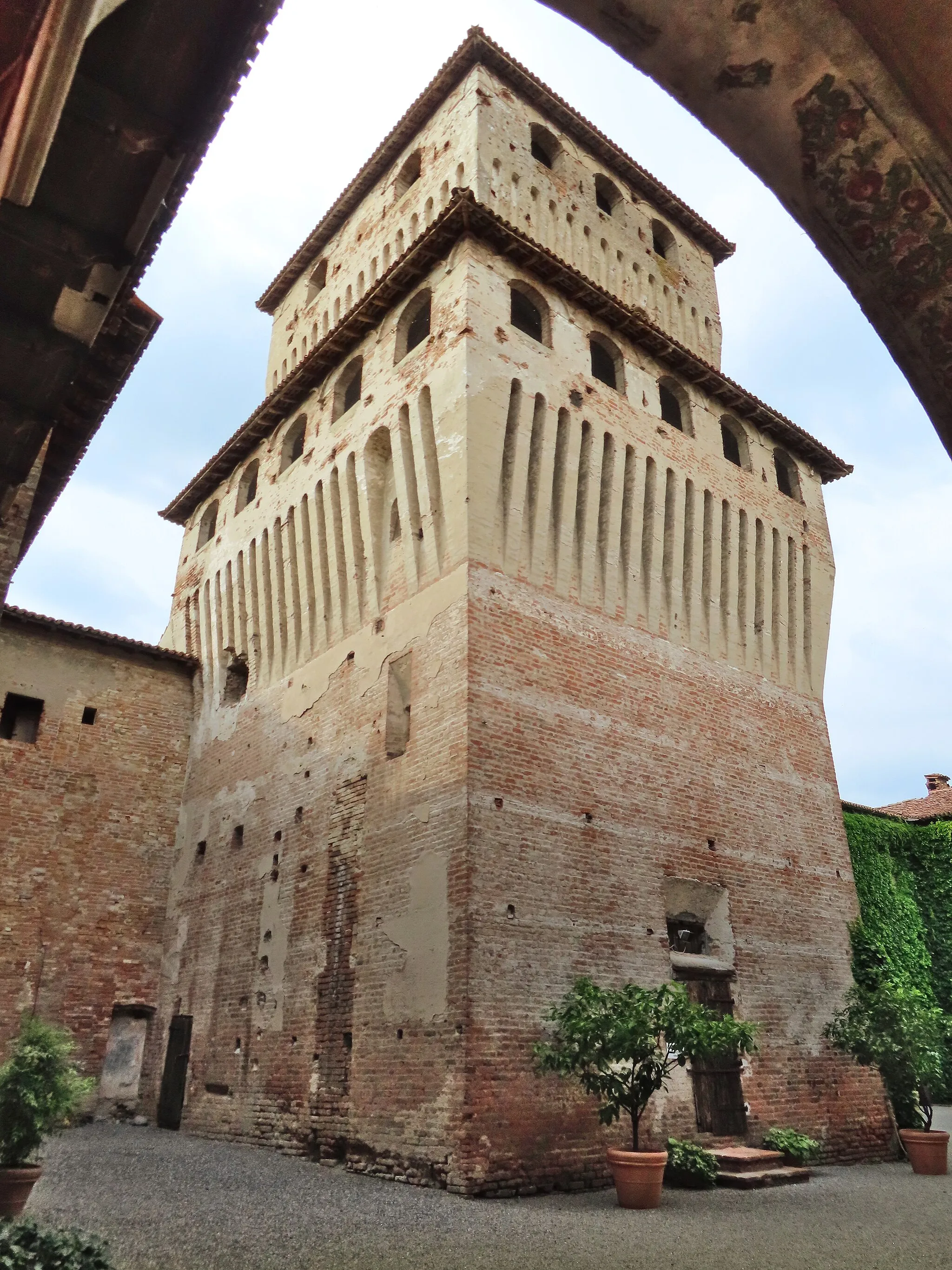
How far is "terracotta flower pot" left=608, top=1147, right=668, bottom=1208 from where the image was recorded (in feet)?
25.5

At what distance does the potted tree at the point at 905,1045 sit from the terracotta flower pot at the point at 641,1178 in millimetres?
4457

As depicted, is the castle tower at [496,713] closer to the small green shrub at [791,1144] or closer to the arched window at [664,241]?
the small green shrub at [791,1144]

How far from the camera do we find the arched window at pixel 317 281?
1912 centimetres

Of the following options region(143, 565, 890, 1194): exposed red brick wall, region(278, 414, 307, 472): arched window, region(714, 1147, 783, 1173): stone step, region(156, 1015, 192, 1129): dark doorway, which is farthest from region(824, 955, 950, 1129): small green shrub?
A: region(278, 414, 307, 472): arched window

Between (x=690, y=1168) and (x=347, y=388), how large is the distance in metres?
12.3

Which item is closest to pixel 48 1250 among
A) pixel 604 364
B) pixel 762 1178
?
pixel 762 1178

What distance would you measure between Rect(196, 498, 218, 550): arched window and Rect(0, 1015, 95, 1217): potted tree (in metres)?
12.6

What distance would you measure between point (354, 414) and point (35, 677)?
728cm

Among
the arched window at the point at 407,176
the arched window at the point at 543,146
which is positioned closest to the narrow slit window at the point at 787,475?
the arched window at the point at 543,146

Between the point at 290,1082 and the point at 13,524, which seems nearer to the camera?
the point at 13,524

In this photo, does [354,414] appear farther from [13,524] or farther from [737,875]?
[737,875]

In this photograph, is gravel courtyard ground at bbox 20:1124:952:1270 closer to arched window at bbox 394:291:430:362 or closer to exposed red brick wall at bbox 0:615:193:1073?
exposed red brick wall at bbox 0:615:193:1073

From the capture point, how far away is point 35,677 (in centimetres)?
1477

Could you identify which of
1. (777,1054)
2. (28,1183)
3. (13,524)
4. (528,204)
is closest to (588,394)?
(528,204)
